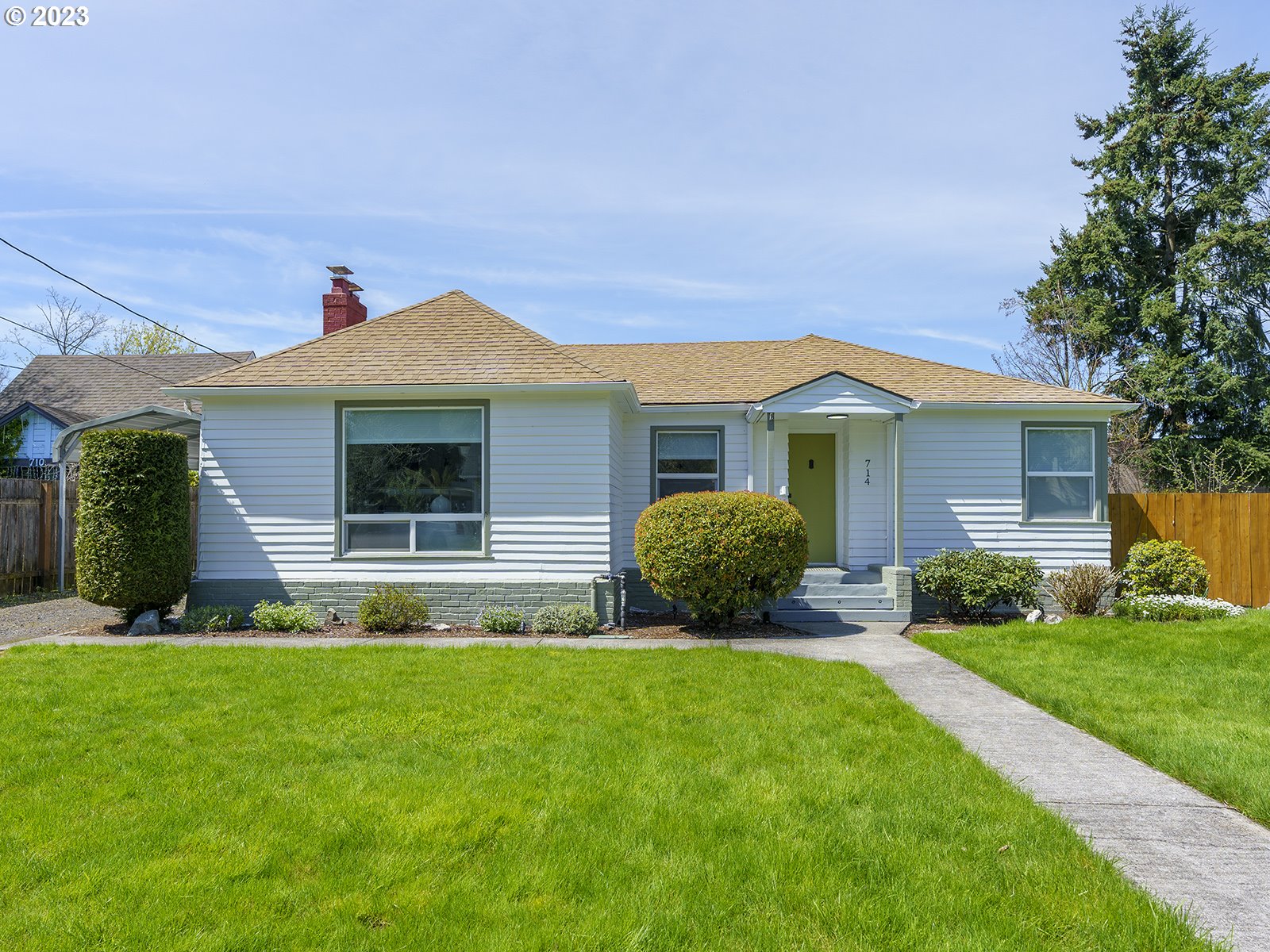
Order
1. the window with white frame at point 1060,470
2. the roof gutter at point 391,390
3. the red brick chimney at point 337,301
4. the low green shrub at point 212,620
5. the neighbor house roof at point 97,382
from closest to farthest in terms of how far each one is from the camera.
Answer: the low green shrub at point 212,620
the roof gutter at point 391,390
the window with white frame at point 1060,470
the red brick chimney at point 337,301
the neighbor house roof at point 97,382

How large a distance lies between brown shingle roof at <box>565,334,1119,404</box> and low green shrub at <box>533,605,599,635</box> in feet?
13.2

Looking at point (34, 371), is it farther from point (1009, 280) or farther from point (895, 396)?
point (1009, 280)

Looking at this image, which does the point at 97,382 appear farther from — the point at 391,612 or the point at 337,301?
the point at 391,612

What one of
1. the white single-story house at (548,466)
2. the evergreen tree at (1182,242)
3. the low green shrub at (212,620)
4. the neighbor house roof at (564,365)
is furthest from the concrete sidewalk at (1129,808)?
the evergreen tree at (1182,242)

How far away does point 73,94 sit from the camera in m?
12.5

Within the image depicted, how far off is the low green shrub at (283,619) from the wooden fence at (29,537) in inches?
147

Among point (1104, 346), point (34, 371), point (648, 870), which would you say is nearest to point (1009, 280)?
point (1104, 346)

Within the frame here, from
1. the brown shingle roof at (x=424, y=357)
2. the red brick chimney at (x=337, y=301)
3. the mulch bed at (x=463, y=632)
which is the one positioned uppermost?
the red brick chimney at (x=337, y=301)

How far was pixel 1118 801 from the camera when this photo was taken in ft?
15.1

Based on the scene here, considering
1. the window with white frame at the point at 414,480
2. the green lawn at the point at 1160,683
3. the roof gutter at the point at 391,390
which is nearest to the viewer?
the green lawn at the point at 1160,683

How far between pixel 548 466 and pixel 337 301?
5.99 m

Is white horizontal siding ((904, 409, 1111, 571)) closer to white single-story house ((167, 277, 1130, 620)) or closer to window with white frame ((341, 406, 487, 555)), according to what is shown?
white single-story house ((167, 277, 1130, 620))

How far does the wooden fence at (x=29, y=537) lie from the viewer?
14.1 m

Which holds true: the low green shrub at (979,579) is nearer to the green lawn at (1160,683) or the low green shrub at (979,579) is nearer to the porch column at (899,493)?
the porch column at (899,493)
